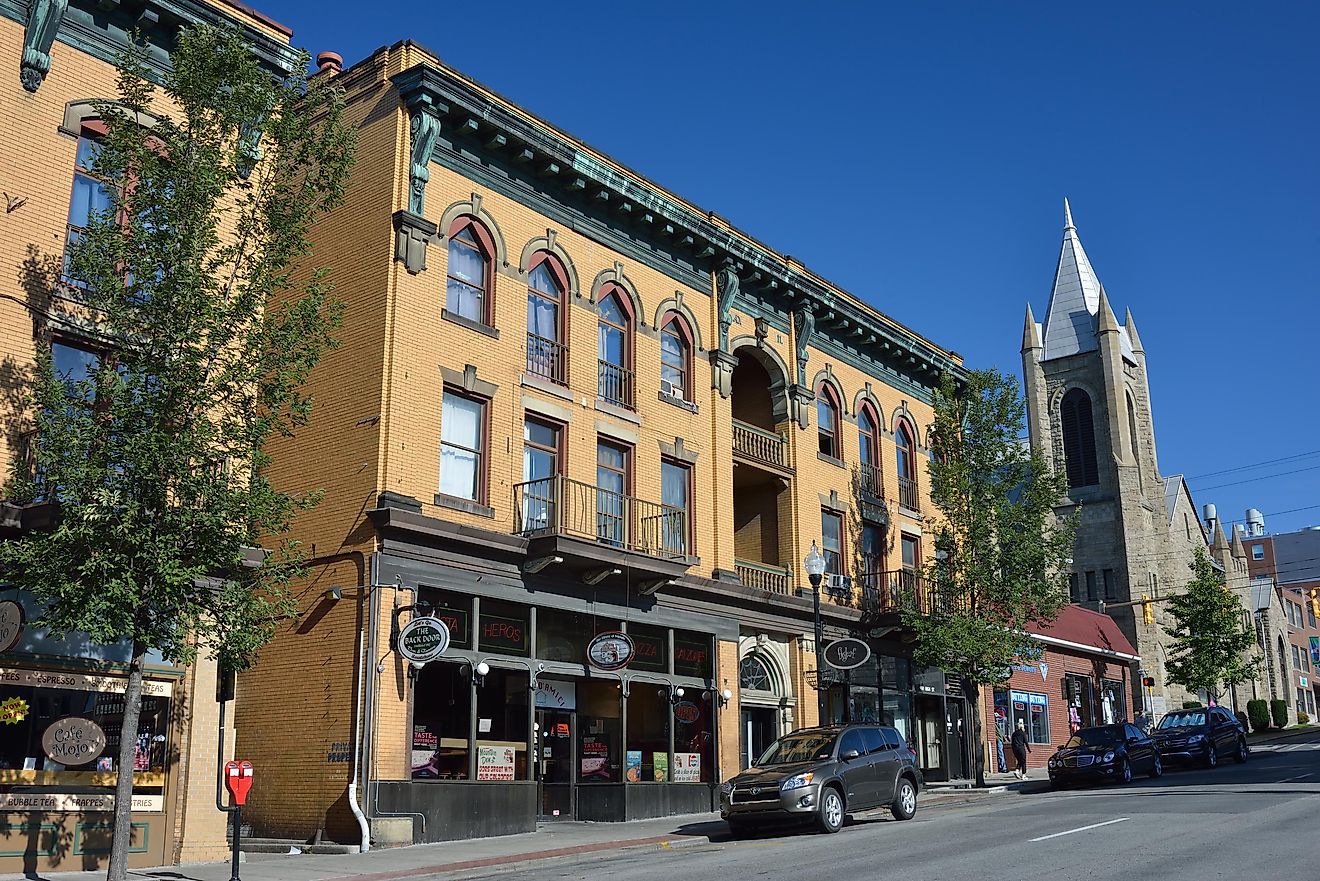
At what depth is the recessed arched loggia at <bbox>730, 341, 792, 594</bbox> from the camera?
29125mm

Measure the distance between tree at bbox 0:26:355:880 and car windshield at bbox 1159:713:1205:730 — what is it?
28325 millimetres

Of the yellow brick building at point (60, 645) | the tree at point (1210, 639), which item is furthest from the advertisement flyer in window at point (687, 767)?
the tree at point (1210, 639)

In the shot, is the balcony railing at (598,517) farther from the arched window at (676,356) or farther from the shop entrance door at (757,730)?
the shop entrance door at (757,730)

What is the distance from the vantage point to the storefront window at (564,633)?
878 inches

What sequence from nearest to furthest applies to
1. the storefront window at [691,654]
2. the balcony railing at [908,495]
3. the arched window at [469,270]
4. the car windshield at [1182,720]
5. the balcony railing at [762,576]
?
1. the arched window at [469,270]
2. the storefront window at [691,654]
3. the balcony railing at [762,576]
4. the car windshield at [1182,720]
5. the balcony railing at [908,495]

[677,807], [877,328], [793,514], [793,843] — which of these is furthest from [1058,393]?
[793,843]

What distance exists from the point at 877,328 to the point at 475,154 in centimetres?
1478

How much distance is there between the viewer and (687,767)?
25.5 metres

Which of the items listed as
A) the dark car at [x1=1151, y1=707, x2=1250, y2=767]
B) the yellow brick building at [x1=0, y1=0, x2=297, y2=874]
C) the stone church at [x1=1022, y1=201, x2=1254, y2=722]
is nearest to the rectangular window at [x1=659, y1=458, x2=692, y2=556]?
the yellow brick building at [x1=0, y1=0, x2=297, y2=874]

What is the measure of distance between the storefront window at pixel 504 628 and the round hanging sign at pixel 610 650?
1.45m

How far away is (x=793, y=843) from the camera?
1741 cm

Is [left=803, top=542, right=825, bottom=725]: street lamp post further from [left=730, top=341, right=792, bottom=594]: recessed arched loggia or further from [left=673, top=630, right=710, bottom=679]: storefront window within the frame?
[left=673, top=630, right=710, bottom=679]: storefront window

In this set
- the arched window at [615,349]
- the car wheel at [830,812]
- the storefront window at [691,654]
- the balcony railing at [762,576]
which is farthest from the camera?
the balcony railing at [762,576]

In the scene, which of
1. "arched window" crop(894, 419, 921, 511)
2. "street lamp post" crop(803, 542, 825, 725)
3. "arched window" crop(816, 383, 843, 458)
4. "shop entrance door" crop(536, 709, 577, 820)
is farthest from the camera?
"arched window" crop(894, 419, 921, 511)
